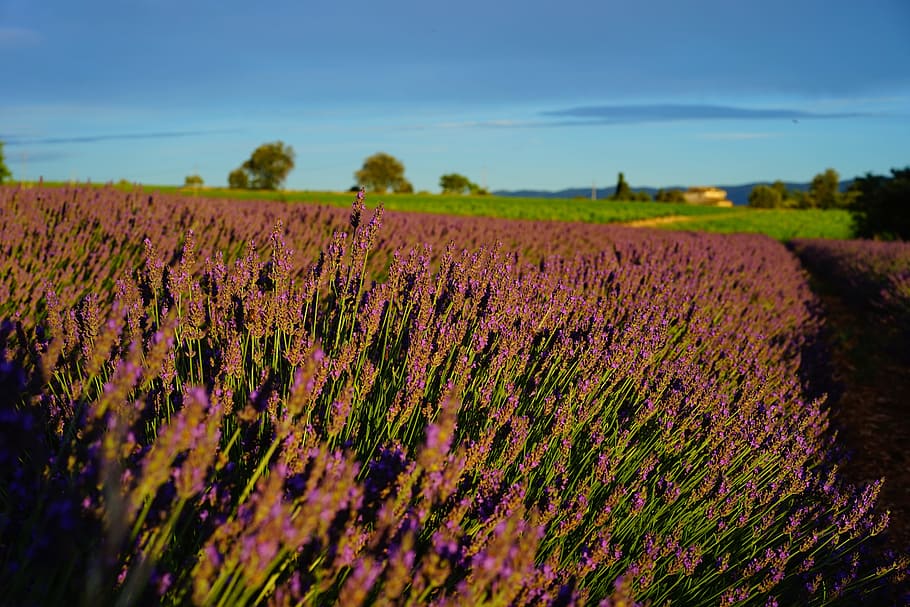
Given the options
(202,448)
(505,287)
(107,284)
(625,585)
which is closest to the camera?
(202,448)

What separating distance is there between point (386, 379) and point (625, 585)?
47.5 inches

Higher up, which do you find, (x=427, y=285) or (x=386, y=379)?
(x=427, y=285)

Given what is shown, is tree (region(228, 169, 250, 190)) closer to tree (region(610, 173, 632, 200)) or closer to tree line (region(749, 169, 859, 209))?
tree (region(610, 173, 632, 200))

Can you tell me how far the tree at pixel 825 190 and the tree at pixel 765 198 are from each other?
12.2 ft

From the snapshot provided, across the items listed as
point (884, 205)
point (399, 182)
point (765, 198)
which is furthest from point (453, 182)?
point (884, 205)

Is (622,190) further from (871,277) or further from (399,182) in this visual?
(871,277)

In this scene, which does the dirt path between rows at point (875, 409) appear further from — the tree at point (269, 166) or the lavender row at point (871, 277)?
the tree at point (269, 166)

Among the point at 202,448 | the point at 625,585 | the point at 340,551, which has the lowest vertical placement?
the point at 625,585

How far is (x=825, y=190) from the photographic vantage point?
84.2 meters

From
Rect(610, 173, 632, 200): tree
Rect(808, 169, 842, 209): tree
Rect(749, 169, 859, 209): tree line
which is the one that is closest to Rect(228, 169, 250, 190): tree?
Rect(610, 173, 632, 200): tree

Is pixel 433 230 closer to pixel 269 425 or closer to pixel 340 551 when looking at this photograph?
pixel 269 425

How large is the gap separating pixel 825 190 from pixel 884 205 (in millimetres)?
74246

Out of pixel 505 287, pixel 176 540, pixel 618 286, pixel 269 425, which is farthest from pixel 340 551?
pixel 618 286

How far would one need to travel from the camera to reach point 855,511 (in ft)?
6.68
